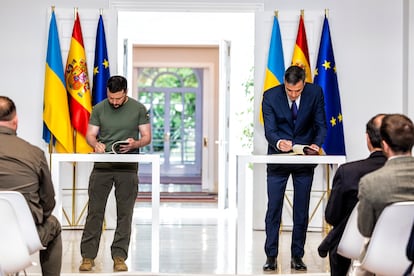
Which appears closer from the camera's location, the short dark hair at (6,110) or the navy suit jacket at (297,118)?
the short dark hair at (6,110)

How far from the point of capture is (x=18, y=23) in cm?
683

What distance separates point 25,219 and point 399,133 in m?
1.71

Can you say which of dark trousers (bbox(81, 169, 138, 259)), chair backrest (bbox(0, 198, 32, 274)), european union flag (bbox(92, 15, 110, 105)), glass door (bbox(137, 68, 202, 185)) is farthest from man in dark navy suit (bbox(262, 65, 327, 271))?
glass door (bbox(137, 68, 202, 185))

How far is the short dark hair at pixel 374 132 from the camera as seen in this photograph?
10.4 feet

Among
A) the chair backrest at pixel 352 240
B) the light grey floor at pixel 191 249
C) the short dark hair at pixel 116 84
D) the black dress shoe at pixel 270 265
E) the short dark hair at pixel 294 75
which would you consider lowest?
the light grey floor at pixel 191 249

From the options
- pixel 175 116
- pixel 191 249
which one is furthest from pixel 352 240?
pixel 175 116

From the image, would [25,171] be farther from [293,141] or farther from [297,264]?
[297,264]

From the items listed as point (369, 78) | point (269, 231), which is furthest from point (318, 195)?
point (269, 231)

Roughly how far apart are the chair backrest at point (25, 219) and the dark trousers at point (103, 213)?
1.45 meters

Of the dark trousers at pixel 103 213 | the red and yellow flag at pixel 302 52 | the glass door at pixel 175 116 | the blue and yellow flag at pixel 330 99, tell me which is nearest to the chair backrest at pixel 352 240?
the dark trousers at pixel 103 213

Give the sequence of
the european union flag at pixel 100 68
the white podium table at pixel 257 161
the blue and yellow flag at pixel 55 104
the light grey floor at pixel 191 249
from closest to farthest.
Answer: the white podium table at pixel 257 161, the light grey floor at pixel 191 249, the blue and yellow flag at pixel 55 104, the european union flag at pixel 100 68

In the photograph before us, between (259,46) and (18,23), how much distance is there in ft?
7.96

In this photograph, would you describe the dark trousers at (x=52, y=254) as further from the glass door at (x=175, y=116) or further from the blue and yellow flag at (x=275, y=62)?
the glass door at (x=175, y=116)

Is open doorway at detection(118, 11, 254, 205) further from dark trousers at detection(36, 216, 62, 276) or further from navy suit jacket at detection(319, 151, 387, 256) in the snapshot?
navy suit jacket at detection(319, 151, 387, 256)
